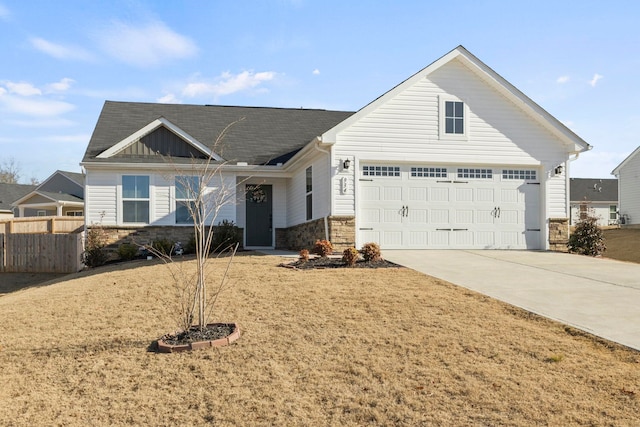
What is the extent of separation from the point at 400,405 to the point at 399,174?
10.3 meters

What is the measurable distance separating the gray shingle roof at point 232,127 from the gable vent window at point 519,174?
24.3 ft

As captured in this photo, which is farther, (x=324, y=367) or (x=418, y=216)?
(x=418, y=216)

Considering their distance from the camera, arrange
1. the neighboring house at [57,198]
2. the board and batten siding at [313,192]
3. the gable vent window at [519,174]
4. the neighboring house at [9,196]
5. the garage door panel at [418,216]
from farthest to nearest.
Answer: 1. the neighboring house at [9,196]
2. the neighboring house at [57,198]
3. the gable vent window at [519,174]
4. the garage door panel at [418,216]
5. the board and batten siding at [313,192]

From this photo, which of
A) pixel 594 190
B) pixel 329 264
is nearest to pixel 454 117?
pixel 329 264

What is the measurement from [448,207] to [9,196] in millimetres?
38089

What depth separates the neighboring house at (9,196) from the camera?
129ft

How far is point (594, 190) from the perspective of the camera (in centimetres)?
4222

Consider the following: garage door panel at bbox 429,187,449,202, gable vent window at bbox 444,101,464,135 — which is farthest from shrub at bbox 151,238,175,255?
gable vent window at bbox 444,101,464,135

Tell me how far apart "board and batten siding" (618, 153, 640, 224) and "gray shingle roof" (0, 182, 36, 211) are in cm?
4250

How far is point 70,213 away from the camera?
112ft

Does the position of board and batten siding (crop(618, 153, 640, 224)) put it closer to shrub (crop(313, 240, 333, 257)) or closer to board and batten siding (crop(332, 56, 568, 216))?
board and batten siding (crop(332, 56, 568, 216))

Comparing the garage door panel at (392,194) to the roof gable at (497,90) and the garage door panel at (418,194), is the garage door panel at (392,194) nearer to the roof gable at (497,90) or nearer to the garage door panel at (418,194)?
the garage door panel at (418,194)

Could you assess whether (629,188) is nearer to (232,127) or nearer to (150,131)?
(232,127)

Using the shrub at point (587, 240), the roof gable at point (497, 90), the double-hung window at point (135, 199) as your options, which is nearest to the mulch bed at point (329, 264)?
the roof gable at point (497, 90)
